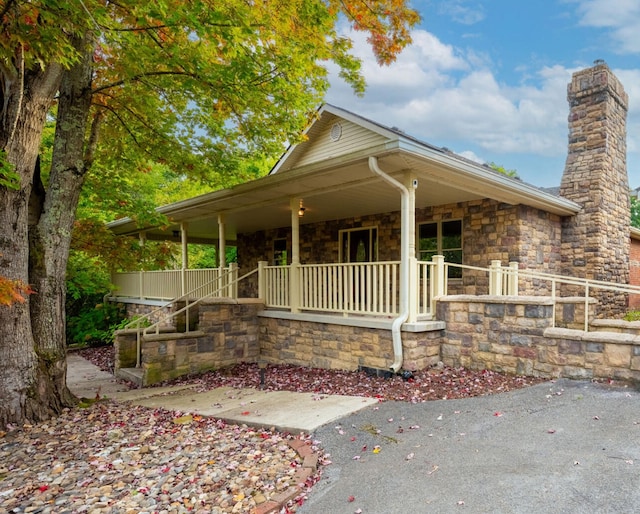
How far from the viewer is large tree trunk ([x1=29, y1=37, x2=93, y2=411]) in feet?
16.1

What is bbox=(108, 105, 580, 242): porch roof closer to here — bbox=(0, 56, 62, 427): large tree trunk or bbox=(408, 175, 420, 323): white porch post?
bbox=(408, 175, 420, 323): white porch post

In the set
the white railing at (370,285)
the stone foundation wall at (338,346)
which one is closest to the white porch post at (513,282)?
the white railing at (370,285)

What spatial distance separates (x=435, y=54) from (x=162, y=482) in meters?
14.5

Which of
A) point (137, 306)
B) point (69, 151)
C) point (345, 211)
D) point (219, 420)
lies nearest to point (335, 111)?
point (345, 211)

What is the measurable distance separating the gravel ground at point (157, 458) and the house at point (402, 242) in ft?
2.68

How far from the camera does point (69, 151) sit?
17.1ft

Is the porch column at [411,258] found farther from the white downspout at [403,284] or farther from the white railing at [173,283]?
the white railing at [173,283]

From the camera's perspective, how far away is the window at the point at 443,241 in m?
8.43

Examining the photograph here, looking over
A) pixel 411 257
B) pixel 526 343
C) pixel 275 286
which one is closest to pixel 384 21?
pixel 411 257

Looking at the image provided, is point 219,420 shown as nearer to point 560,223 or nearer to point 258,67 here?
point 258,67

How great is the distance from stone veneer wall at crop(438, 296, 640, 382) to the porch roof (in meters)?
1.93

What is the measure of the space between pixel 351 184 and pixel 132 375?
531 centimetres

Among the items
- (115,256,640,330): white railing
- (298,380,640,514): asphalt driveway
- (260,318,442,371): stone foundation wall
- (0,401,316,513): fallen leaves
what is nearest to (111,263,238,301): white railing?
(115,256,640,330): white railing

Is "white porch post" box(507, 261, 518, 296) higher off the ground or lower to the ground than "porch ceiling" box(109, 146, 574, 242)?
lower
